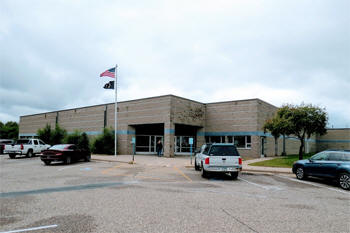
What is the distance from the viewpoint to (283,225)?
532 centimetres

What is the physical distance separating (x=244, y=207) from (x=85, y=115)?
3373cm

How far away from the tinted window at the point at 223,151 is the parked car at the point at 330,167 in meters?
3.45

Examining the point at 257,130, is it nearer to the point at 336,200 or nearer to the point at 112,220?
the point at 336,200

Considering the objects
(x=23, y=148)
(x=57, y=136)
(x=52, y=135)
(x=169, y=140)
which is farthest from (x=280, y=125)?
(x=52, y=135)

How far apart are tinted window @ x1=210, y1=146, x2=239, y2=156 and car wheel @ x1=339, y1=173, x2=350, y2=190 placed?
4419mm

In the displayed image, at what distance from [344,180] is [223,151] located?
5.19 meters

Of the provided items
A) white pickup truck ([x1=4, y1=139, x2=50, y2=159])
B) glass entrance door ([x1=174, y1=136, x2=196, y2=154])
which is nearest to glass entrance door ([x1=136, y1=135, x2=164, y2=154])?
glass entrance door ([x1=174, y1=136, x2=196, y2=154])

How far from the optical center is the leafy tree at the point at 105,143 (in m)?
29.6

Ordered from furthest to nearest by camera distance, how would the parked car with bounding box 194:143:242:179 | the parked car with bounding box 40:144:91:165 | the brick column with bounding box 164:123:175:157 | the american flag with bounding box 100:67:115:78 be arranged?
the american flag with bounding box 100:67:115:78 → the brick column with bounding box 164:123:175:157 → the parked car with bounding box 40:144:91:165 → the parked car with bounding box 194:143:242:179

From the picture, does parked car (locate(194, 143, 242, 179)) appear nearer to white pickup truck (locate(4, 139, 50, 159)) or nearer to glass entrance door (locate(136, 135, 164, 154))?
glass entrance door (locate(136, 135, 164, 154))

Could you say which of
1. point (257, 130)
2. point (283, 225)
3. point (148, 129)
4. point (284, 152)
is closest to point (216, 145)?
point (283, 225)

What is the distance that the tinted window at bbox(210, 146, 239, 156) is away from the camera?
1281 centimetres

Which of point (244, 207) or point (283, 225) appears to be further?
point (244, 207)

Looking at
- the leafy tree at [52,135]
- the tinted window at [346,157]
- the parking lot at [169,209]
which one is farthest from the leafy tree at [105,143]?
the tinted window at [346,157]
